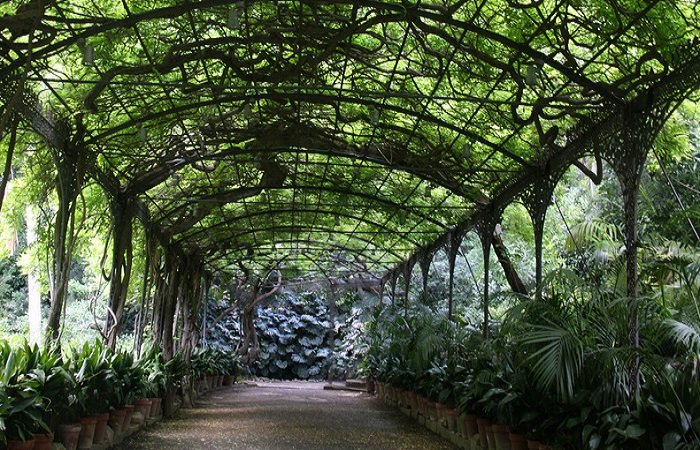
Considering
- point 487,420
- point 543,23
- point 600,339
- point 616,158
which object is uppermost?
point 543,23

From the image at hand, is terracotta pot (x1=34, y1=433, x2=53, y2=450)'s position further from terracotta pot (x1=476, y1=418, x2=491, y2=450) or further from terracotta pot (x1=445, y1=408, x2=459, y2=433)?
terracotta pot (x1=445, y1=408, x2=459, y2=433)

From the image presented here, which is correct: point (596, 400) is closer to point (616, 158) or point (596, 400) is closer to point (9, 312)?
point (616, 158)

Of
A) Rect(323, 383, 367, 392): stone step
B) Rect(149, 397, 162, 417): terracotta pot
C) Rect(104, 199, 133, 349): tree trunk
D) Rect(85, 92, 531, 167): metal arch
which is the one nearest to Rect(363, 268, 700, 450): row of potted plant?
Rect(85, 92, 531, 167): metal arch

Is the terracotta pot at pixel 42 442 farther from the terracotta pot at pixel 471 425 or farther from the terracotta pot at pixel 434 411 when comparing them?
the terracotta pot at pixel 434 411

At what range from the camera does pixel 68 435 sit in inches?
268

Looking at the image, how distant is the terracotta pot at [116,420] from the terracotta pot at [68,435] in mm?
1625

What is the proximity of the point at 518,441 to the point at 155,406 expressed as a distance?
622 cm

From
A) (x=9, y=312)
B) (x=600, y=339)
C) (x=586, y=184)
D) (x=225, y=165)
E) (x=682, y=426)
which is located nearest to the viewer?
(x=682, y=426)

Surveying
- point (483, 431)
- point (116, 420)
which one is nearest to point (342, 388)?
point (116, 420)

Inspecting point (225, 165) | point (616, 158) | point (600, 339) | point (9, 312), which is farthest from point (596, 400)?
point (9, 312)

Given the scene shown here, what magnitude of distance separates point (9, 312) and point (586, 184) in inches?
622

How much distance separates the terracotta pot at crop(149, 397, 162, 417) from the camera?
434 inches

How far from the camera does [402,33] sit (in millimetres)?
7273

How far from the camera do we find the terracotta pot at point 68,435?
6.79m
